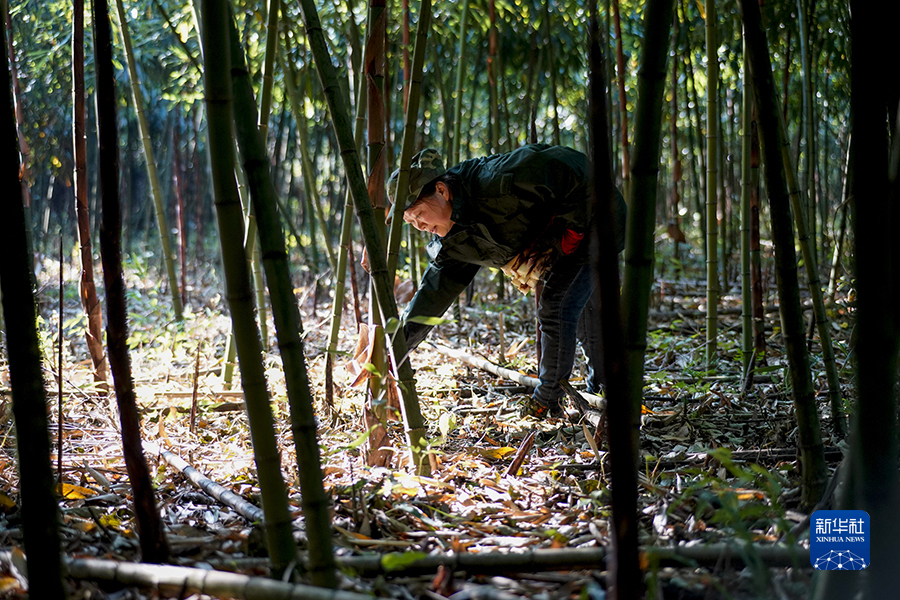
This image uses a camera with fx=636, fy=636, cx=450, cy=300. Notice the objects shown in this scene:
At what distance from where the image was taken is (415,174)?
5.92 feet

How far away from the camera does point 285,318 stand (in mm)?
869

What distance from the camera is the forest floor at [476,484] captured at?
0.91 meters

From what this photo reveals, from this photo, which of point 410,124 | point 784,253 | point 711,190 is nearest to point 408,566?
point 784,253

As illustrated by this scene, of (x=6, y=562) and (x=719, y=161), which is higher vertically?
(x=719, y=161)

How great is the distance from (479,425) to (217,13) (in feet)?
4.63

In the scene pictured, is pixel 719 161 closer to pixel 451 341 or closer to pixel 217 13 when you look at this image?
pixel 451 341

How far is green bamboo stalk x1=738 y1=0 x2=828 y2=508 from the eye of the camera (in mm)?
945

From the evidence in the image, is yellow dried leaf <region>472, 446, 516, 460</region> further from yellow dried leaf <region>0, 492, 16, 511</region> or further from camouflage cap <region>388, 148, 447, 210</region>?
yellow dried leaf <region>0, 492, 16, 511</region>

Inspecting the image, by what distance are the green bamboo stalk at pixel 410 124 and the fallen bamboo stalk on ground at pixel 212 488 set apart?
0.58m

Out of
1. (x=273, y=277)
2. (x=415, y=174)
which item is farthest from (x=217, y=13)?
(x=415, y=174)

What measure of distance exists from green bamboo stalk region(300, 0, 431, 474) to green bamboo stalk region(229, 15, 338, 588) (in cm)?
35

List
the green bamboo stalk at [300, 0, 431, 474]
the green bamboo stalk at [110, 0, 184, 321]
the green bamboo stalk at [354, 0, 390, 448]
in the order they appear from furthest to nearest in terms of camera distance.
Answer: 1. the green bamboo stalk at [110, 0, 184, 321]
2. the green bamboo stalk at [354, 0, 390, 448]
3. the green bamboo stalk at [300, 0, 431, 474]

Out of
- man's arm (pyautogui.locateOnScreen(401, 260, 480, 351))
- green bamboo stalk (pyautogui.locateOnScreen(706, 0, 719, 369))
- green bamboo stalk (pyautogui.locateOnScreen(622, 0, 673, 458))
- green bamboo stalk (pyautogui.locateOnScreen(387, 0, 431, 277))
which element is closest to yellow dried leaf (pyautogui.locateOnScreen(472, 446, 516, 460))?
man's arm (pyautogui.locateOnScreen(401, 260, 480, 351))

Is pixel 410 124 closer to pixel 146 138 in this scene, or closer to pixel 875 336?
pixel 875 336
